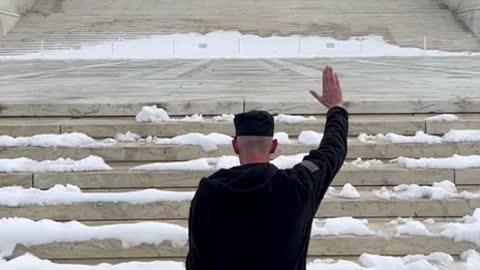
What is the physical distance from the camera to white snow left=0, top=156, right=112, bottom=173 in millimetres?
5082

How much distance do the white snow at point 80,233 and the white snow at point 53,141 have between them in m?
0.98

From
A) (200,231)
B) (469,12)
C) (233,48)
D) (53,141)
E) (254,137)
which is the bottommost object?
(53,141)

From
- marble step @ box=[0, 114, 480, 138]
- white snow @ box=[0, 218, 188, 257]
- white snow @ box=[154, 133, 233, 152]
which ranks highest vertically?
marble step @ box=[0, 114, 480, 138]

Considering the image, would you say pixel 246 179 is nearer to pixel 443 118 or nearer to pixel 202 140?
pixel 202 140

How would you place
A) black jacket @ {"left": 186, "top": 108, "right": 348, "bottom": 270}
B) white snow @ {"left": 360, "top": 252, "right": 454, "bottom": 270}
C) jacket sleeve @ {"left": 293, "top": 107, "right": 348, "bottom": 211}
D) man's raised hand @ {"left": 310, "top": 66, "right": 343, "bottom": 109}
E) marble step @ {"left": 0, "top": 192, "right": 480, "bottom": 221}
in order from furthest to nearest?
marble step @ {"left": 0, "top": 192, "right": 480, "bottom": 221} → white snow @ {"left": 360, "top": 252, "right": 454, "bottom": 270} → man's raised hand @ {"left": 310, "top": 66, "right": 343, "bottom": 109} → jacket sleeve @ {"left": 293, "top": 107, "right": 348, "bottom": 211} → black jacket @ {"left": 186, "top": 108, "right": 348, "bottom": 270}

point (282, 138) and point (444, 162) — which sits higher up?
point (282, 138)

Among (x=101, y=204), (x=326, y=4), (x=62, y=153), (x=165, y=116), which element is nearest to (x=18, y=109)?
(x=62, y=153)

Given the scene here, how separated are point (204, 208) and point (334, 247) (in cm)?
237

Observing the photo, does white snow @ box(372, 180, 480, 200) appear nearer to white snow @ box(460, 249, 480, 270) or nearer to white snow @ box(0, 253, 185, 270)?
white snow @ box(460, 249, 480, 270)

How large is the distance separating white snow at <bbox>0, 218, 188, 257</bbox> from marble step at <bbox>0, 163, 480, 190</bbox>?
0.51m

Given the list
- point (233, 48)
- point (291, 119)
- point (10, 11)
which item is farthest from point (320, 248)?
point (10, 11)

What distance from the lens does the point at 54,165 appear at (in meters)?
5.15

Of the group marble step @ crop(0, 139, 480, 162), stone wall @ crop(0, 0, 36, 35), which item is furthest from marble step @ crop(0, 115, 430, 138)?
stone wall @ crop(0, 0, 36, 35)

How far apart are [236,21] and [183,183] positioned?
2640 cm
